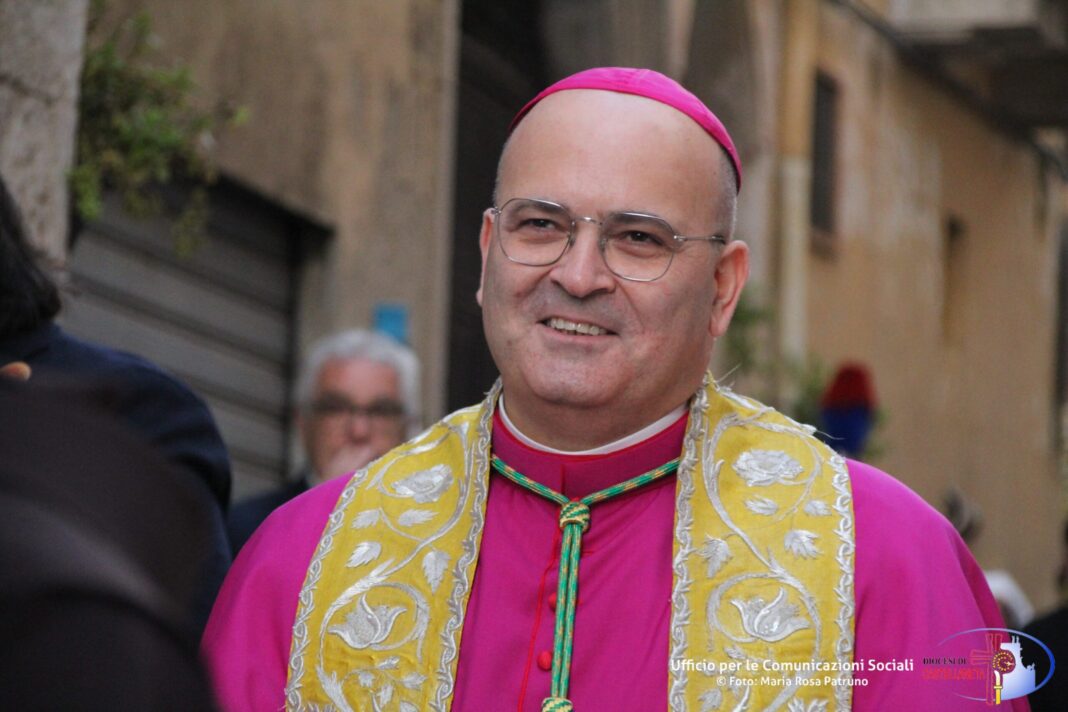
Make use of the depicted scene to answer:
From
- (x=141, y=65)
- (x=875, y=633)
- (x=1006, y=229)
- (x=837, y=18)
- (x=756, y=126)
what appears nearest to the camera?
(x=875, y=633)

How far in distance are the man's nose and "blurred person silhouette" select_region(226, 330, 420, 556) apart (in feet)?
8.97

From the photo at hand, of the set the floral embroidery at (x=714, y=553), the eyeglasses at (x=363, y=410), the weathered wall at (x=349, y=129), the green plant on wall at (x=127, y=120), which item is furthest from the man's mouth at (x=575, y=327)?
the weathered wall at (x=349, y=129)

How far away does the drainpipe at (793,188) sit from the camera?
14.7 metres

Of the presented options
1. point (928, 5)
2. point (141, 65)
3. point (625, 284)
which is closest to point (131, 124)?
point (141, 65)

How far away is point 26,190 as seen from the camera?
463 cm

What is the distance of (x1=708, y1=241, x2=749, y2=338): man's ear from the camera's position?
127 inches

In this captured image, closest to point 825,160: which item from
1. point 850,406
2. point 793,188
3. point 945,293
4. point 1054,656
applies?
point 793,188

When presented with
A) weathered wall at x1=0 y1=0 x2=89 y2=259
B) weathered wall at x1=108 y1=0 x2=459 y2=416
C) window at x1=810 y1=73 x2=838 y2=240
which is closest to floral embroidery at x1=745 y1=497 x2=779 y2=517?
weathered wall at x1=0 y1=0 x2=89 y2=259

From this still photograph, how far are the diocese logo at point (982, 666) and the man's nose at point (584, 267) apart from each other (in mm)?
758

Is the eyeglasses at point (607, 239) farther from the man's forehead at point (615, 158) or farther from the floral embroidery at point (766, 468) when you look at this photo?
the floral embroidery at point (766, 468)

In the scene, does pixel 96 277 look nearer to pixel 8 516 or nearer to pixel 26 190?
pixel 26 190

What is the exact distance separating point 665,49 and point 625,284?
979 centimetres

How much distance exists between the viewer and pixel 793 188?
14781mm

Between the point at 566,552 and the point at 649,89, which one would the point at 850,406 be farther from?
the point at 566,552
